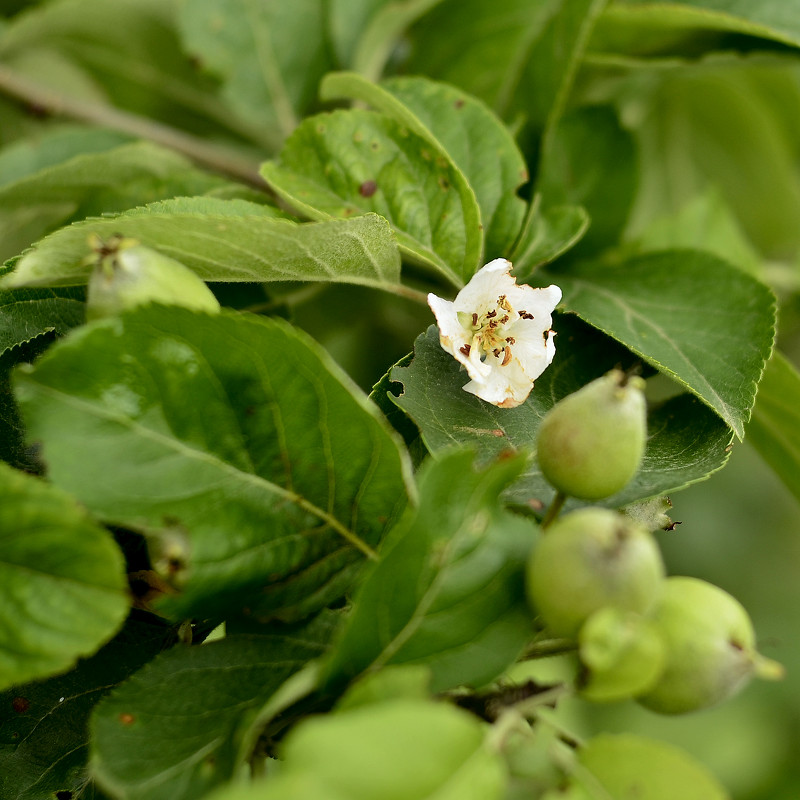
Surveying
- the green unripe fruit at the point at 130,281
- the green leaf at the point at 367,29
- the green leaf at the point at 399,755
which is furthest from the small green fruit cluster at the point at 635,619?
the green leaf at the point at 367,29

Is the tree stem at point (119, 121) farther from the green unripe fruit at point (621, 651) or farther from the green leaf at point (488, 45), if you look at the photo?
the green unripe fruit at point (621, 651)

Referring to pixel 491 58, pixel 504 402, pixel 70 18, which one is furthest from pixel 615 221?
pixel 70 18

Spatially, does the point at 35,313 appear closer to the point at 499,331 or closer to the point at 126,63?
the point at 499,331

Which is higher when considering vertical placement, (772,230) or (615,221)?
(615,221)

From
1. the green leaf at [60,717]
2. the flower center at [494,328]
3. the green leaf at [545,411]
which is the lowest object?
the green leaf at [60,717]

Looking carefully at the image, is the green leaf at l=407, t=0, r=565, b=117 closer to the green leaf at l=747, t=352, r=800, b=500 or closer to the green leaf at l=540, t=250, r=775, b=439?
the green leaf at l=540, t=250, r=775, b=439

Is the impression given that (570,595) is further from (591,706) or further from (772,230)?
(591,706)
